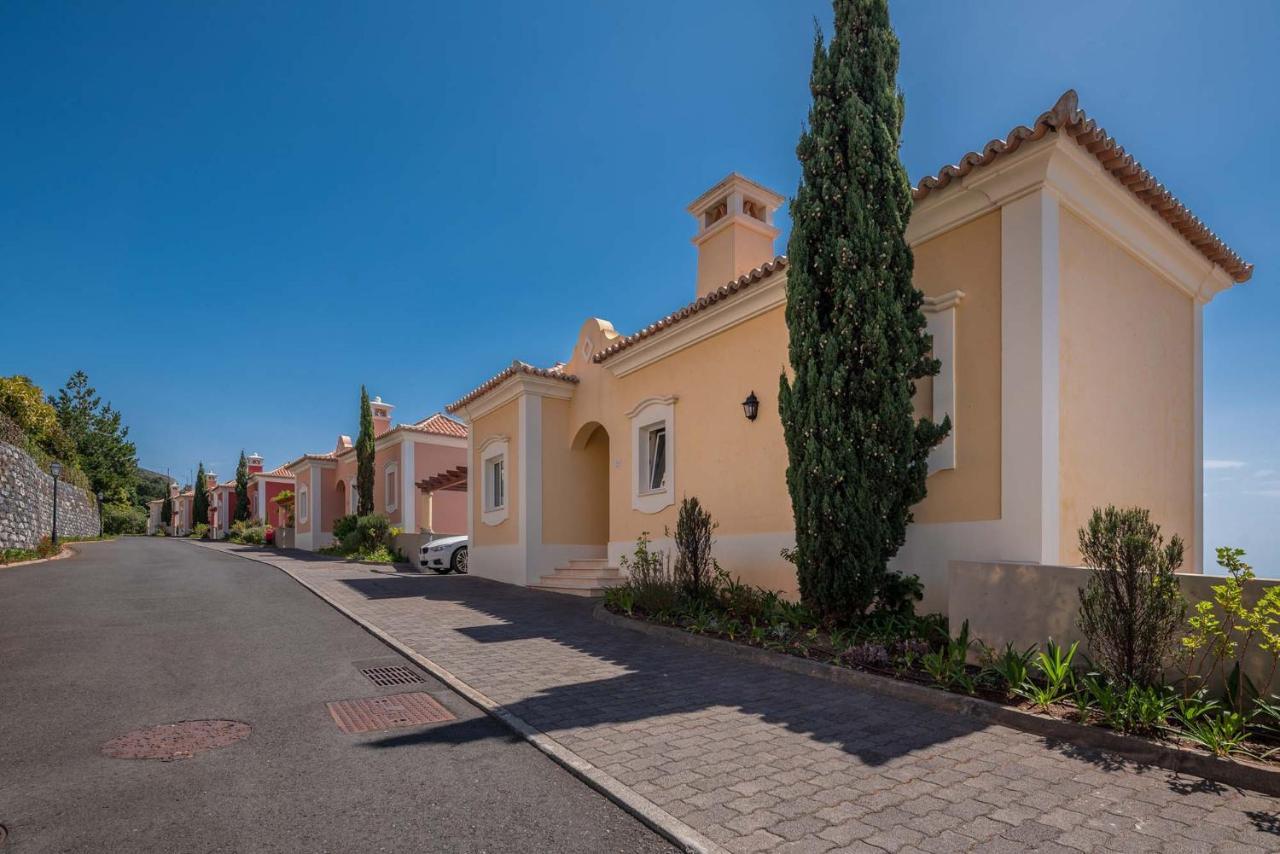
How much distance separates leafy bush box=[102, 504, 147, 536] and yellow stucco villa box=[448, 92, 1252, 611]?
4231cm

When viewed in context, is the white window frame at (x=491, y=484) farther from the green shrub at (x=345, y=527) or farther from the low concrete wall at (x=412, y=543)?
the green shrub at (x=345, y=527)

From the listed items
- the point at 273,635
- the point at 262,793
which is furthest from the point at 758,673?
the point at 273,635

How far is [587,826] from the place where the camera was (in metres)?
3.25

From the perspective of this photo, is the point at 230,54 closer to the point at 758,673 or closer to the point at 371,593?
the point at 371,593

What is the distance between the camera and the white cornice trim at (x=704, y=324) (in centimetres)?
951

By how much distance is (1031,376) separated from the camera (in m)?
6.60

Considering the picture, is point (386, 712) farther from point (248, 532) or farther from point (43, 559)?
point (248, 532)

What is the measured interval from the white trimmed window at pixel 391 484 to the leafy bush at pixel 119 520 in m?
27.6

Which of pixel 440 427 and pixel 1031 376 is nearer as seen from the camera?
pixel 1031 376

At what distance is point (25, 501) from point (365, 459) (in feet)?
30.9

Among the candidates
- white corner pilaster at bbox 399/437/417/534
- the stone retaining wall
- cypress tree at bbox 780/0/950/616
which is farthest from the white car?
cypress tree at bbox 780/0/950/616

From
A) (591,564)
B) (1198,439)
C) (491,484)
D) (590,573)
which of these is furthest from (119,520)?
(1198,439)

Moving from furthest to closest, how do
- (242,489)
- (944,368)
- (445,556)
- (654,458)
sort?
(242,489) < (445,556) < (654,458) < (944,368)

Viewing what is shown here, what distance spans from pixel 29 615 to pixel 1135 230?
579 inches
